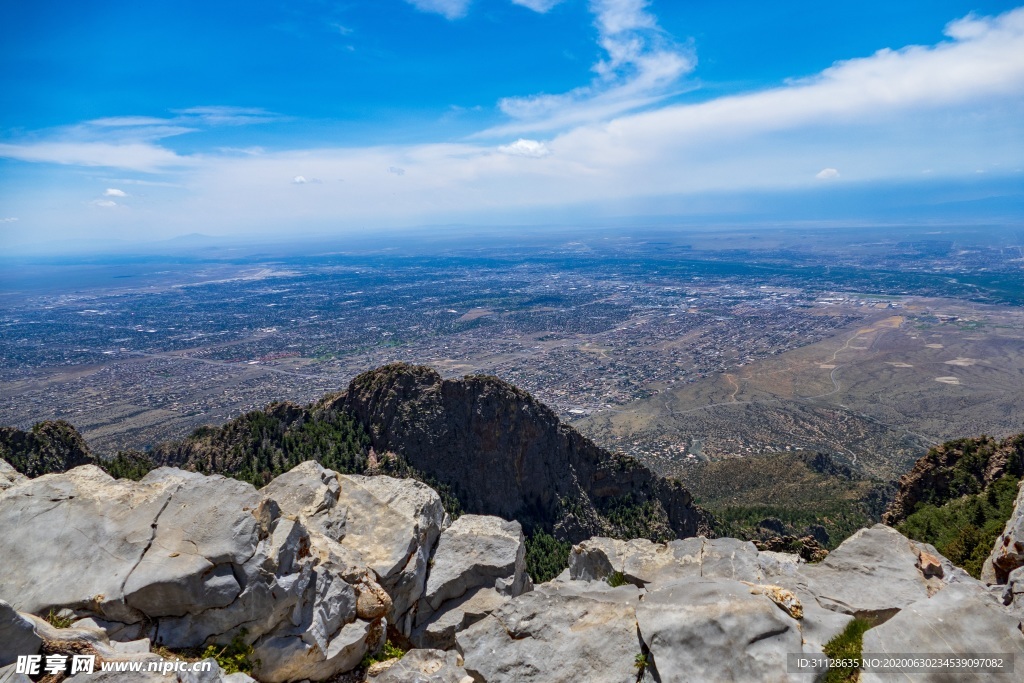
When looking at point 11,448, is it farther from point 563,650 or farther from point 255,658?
point 563,650

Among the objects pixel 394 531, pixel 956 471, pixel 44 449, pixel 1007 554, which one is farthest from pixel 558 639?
pixel 44 449

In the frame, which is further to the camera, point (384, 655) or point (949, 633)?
point (384, 655)

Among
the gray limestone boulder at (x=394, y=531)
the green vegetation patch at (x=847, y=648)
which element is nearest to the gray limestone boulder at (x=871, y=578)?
the green vegetation patch at (x=847, y=648)

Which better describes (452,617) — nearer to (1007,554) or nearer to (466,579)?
(466,579)

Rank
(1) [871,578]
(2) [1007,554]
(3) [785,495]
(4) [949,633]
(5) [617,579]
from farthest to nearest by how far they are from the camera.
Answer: (3) [785,495]
(5) [617,579]
(2) [1007,554]
(1) [871,578]
(4) [949,633]

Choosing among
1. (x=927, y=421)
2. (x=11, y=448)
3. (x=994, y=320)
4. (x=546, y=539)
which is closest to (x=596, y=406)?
(x=927, y=421)
